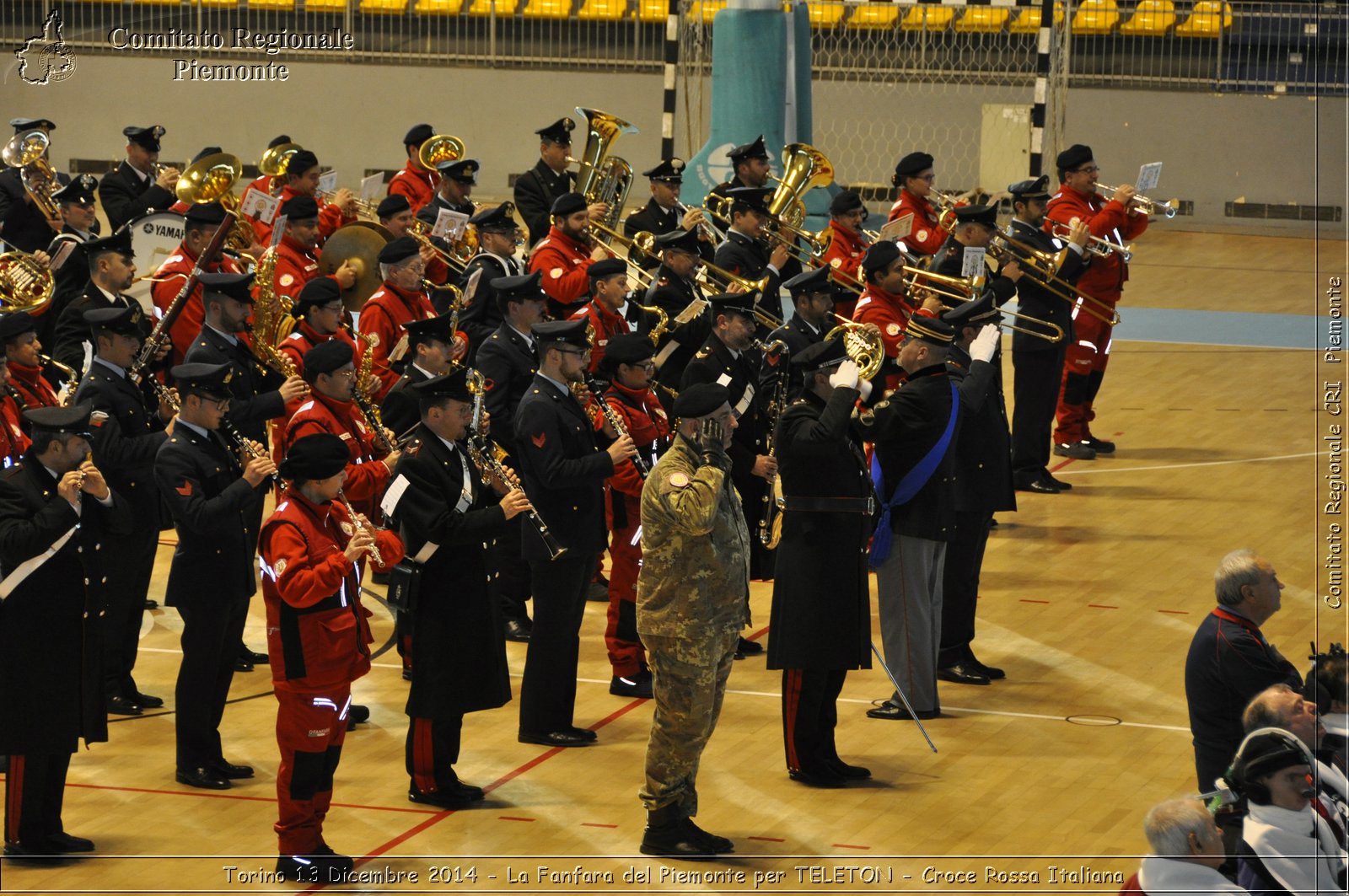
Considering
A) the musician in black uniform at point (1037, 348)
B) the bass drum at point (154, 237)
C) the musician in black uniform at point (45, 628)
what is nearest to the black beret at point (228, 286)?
the musician in black uniform at point (45, 628)

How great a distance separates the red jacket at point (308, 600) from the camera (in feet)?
21.6

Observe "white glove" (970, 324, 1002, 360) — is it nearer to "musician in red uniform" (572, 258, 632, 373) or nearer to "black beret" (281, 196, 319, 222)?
"musician in red uniform" (572, 258, 632, 373)

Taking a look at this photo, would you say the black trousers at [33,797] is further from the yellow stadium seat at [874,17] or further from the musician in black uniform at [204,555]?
the yellow stadium seat at [874,17]

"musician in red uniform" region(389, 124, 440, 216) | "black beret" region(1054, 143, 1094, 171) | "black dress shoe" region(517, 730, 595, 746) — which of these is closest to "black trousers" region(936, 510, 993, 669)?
"black dress shoe" region(517, 730, 595, 746)

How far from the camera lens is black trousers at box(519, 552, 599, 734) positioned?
810 cm

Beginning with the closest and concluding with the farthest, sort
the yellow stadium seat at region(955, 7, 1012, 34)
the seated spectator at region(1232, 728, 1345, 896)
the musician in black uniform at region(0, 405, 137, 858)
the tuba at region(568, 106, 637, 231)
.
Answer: the seated spectator at region(1232, 728, 1345, 896), the musician in black uniform at region(0, 405, 137, 858), the tuba at region(568, 106, 637, 231), the yellow stadium seat at region(955, 7, 1012, 34)

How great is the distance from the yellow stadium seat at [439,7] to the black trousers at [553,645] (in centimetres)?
1719

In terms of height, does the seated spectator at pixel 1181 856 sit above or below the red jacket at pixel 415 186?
below

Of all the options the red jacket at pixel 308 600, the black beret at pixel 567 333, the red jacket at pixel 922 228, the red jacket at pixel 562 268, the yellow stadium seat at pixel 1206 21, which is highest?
the yellow stadium seat at pixel 1206 21

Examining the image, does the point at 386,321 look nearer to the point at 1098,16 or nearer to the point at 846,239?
the point at 846,239

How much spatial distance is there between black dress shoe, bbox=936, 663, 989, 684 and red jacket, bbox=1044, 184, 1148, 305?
185 inches

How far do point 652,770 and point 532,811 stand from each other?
0.76 metres

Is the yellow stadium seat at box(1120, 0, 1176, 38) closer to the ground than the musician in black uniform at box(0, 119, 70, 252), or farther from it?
farther from it

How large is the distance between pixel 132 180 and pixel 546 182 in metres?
3.09
